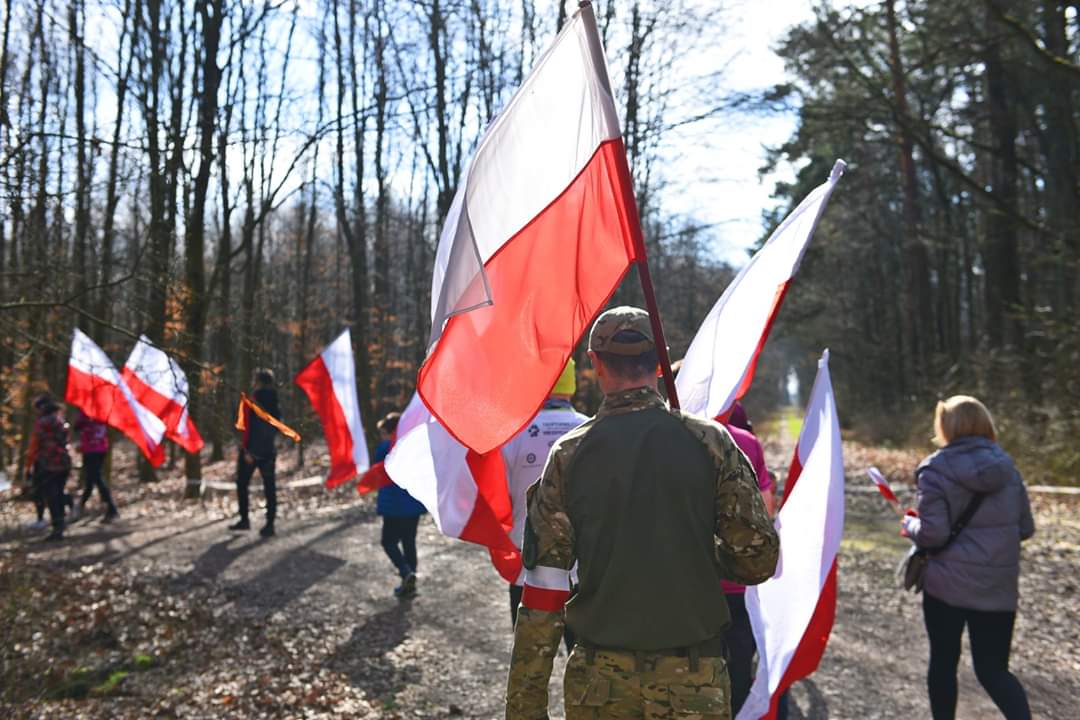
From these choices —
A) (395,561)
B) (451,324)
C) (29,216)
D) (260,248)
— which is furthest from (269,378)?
(260,248)

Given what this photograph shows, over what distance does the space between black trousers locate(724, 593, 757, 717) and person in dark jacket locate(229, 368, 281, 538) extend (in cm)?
676

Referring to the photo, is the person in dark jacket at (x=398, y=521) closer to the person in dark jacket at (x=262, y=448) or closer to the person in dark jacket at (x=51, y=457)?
the person in dark jacket at (x=262, y=448)

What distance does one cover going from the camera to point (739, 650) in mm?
4039

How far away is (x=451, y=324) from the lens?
3.29 meters

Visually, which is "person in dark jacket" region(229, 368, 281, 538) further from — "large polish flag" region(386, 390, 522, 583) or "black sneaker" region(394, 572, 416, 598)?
"large polish flag" region(386, 390, 522, 583)

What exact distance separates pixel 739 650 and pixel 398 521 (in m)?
4.53

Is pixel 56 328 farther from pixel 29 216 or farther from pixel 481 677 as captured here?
pixel 481 677

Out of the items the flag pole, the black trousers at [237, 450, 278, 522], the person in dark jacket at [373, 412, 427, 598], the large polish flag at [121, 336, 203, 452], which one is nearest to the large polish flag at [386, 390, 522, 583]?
the flag pole

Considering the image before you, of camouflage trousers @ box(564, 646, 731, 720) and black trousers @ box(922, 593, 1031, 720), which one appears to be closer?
camouflage trousers @ box(564, 646, 731, 720)

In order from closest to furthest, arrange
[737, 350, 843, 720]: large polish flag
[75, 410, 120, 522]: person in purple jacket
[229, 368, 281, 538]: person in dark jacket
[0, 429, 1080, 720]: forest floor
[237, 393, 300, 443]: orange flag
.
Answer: [737, 350, 843, 720]: large polish flag
[0, 429, 1080, 720]: forest floor
[237, 393, 300, 443]: orange flag
[229, 368, 281, 538]: person in dark jacket
[75, 410, 120, 522]: person in purple jacket

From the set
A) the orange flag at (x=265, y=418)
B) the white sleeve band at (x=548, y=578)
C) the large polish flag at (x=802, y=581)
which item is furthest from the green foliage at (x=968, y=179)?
the white sleeve band at (x=548, y=578)

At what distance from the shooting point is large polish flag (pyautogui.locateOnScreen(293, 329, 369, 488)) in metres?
9.12

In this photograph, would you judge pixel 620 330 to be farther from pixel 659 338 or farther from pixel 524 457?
pixel 524 457

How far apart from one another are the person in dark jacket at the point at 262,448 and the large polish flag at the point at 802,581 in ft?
22.5
